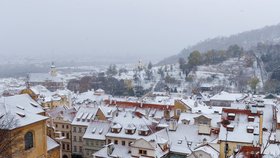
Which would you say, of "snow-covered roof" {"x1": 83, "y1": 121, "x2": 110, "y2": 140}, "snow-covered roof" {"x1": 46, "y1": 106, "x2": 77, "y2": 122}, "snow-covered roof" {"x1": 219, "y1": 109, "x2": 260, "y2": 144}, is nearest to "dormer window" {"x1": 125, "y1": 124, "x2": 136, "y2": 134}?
"snow-covered roof" {"x1": 83, "y1": 121, "x2": 110, "y2": 140}

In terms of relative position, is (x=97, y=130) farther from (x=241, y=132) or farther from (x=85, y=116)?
(x=241, y=132)

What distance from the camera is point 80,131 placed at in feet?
166

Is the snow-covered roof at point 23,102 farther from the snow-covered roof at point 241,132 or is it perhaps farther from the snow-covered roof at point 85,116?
the snow-covered roof at point 241,132

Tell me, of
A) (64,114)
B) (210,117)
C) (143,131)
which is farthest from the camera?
(64,114)

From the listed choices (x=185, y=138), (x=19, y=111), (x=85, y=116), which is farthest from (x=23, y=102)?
(x=85, y=116)

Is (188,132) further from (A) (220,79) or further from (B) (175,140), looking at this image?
(A) (220,79)

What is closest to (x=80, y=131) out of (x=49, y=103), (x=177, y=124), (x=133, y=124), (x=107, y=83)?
(x=133, y=124)

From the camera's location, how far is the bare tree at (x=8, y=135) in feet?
82.4

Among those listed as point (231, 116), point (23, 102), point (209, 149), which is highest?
point (23, 102)

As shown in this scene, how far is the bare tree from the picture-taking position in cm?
2511

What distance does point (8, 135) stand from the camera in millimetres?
27234

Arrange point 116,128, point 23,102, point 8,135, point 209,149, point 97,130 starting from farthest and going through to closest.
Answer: point 97,130
point 116,128
point 209,149
point 23,102
point 8,135

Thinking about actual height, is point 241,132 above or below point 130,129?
above

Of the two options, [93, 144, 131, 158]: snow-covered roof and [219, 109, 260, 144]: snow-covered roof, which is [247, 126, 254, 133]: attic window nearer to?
[219, 109, 260, 144]: snow-covered roof
